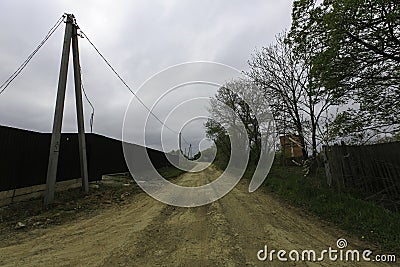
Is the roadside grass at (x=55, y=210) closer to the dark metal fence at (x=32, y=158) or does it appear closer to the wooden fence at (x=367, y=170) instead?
the dark metal fence at (x=32, y=158)

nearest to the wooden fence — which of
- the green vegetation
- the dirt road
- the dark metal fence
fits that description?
the dirt road

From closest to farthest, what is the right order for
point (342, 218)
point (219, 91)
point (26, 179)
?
1. point (342, 218)
2. point (26, 179)
3. point (219, 91)

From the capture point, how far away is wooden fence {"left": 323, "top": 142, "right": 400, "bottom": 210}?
23.0 ft

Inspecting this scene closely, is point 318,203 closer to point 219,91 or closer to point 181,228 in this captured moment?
point 181,228

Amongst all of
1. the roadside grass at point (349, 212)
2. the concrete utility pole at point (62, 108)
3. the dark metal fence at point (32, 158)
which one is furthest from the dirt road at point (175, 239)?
the dark metal fence at point (32, 158)

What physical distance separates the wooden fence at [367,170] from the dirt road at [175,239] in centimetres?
265

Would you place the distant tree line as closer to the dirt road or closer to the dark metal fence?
the dirt road

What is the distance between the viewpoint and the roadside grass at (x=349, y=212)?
442 centimetres

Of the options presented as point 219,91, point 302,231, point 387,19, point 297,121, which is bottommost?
point 302,231

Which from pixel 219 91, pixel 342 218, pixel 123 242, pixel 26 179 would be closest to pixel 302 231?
pixel 342 218

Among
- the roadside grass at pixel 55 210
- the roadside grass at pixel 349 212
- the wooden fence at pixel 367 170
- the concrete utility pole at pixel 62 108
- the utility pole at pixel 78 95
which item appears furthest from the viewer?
the utility pole at pixel 78 95

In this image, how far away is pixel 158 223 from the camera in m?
5.22

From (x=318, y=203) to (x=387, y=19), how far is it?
15.9 ft

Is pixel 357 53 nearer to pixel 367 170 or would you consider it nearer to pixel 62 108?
pixel 367 170
